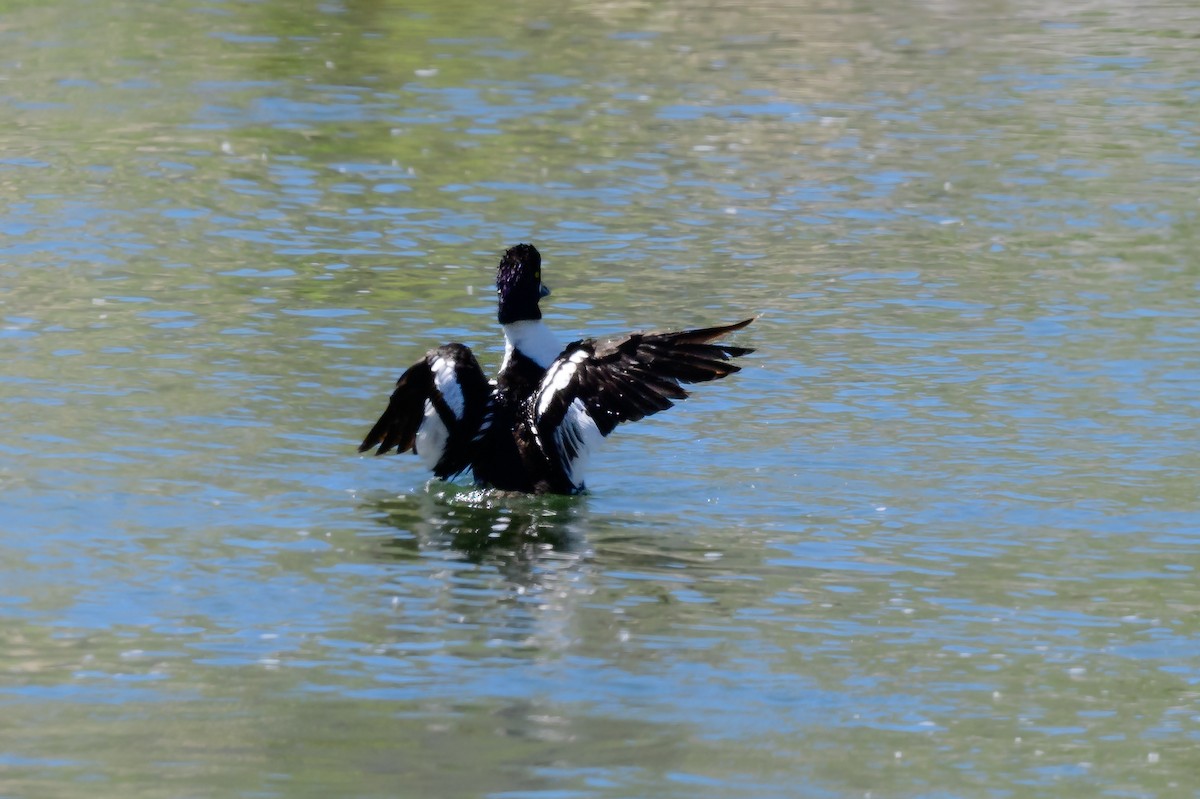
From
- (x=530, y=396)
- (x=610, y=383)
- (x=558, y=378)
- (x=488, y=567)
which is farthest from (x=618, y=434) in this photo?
(x=488, y=567)

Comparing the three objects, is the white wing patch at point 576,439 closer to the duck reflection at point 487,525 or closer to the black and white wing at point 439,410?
the duck reflection at point 487,525

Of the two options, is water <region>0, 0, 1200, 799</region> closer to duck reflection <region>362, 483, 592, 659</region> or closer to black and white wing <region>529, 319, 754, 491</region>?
duck reflection <region>362, 483, 592, 659</region>

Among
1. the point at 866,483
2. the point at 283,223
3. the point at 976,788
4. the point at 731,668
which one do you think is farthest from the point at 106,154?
the point at 976,788

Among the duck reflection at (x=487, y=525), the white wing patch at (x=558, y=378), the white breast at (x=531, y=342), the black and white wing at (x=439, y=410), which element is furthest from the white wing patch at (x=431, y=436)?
the white wing patch at (x=558, y=378)

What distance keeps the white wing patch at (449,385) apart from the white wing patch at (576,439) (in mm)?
600

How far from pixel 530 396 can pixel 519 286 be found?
0.59 m

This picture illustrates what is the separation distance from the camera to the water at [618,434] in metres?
7.57

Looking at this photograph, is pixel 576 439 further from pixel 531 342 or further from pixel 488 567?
pixel 488 567

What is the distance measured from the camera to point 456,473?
36.2ft

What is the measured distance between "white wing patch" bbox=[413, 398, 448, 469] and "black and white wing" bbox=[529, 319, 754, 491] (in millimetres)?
512

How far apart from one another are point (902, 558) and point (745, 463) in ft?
5.88

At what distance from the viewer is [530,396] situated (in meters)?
10.9

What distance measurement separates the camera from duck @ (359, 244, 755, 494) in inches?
404

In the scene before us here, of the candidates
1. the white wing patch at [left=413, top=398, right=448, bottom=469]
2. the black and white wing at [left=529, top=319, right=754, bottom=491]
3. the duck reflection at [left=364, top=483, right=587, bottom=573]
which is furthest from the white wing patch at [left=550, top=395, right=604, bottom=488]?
the white wing patch at [left=413, top=398, right=448, bottom=469]
